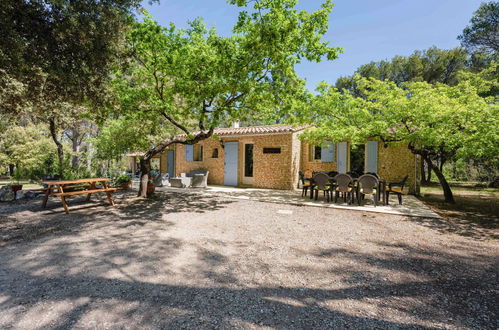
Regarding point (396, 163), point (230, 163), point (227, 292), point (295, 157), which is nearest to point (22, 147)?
point (230, 163)

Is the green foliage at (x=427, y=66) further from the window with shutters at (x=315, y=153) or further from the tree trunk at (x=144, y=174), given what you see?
the tree trunk at (x=144, y=174)

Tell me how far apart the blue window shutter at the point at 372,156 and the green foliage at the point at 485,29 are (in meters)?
11.8

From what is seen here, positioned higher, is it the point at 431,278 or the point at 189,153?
the point at 189,153

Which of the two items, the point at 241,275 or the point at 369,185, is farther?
the point at 369,185

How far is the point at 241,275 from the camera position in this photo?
2.98 m

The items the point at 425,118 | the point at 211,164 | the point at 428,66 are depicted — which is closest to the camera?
the point at 425,118

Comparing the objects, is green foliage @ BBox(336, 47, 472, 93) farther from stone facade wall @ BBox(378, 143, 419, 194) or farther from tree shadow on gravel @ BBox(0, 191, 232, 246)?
tree shadow on gravel @ BBox(0, 191, 232, 246)

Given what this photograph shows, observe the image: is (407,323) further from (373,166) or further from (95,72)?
(373,166)

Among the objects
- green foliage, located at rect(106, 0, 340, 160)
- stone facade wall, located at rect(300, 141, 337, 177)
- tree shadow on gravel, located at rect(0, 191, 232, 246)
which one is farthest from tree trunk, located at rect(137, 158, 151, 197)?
stone facade wall, located at rect(300, 141, 337, 177)

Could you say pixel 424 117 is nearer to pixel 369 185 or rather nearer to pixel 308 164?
pixel 369 185

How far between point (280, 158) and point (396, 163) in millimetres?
5689

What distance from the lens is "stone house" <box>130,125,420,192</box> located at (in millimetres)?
11414

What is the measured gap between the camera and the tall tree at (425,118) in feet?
21.1

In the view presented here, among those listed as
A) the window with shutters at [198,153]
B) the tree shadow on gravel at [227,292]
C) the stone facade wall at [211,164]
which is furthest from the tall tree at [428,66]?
the tree shadow on gravel at [227,292]
